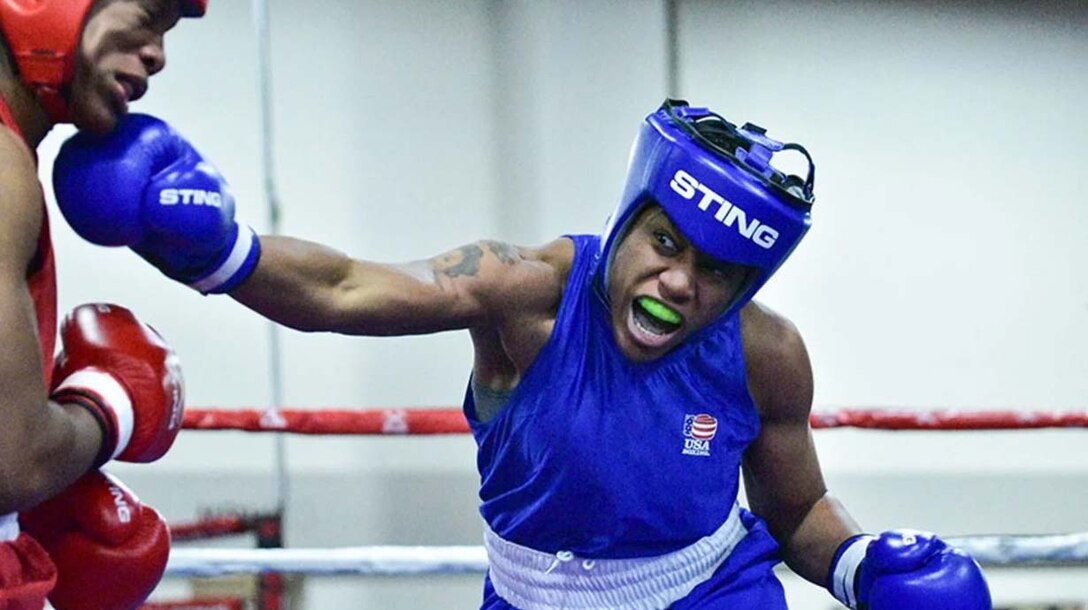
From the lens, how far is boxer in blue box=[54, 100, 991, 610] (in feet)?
4.70

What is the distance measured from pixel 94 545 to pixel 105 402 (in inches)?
7.5

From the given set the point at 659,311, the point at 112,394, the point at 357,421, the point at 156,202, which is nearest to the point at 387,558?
the point at 357,421

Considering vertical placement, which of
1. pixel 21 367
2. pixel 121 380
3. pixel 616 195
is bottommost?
pixel 616 195

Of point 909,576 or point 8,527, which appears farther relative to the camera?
point 909,576

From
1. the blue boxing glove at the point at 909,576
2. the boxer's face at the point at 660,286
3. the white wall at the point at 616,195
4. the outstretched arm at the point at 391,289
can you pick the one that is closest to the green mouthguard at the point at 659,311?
the boxer's face at the point at 660,286

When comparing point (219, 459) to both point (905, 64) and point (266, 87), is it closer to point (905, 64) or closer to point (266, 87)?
point (266, 87)

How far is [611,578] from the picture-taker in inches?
61.6

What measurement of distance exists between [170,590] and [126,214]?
2.42m

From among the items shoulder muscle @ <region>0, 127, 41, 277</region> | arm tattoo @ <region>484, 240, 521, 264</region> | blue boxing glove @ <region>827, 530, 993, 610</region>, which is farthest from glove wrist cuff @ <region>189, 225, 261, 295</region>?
blue boxing glove @ <region>827, 530, 993, 610</region>

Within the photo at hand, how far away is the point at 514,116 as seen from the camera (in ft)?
11.3

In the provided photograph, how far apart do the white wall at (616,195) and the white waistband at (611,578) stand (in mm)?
1808

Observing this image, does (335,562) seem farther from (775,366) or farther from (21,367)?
(21,367)

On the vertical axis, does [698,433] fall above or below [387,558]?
above

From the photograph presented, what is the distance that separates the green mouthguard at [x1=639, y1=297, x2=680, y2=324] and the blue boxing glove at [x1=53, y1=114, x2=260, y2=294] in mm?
478
